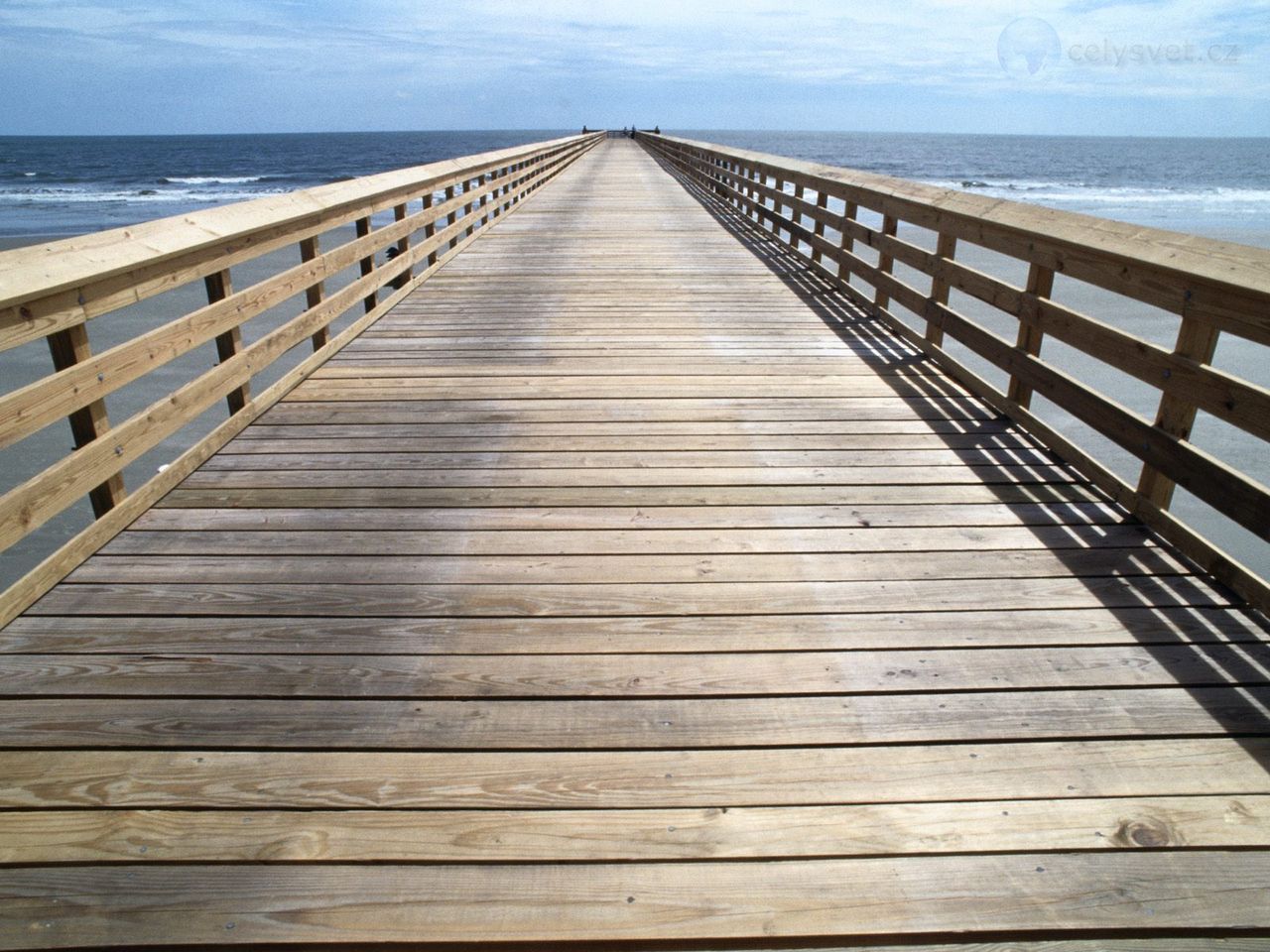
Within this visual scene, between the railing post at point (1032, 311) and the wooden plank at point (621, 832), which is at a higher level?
the railing post at point (1032, 311)

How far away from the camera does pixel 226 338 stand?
3986 millimetres

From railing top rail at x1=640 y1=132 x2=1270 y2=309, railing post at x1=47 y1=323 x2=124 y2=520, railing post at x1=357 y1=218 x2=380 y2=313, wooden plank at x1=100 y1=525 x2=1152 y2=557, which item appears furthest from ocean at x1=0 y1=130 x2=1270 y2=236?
wooden plank at x1=100 y1=525 x2=1152 y2=557

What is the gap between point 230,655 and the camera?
8.01 feet

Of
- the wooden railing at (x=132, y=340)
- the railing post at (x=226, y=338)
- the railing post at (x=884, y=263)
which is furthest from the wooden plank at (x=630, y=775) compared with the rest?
the railing post at (x=884, y=263)

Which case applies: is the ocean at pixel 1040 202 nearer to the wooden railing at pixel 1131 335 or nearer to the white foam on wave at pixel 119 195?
the white foam on wave at pixel 119 195

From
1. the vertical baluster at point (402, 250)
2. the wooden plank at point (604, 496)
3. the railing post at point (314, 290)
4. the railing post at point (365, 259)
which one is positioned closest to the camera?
the wooden plank at point (604, 496)

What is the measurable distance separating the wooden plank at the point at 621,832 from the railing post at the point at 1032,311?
2.64m

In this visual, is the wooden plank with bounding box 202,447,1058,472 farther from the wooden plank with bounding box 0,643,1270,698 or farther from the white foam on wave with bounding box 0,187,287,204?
the white foam on wave with bounding box 0,187,287,204

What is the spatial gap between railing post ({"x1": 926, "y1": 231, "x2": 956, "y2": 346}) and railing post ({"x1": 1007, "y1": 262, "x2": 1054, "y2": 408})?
103 centimetres

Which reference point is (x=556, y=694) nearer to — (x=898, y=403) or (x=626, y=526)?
(x=626, y=526)

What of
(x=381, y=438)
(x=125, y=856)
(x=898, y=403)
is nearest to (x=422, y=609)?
(x=125, y=856)

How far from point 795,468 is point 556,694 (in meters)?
1.86

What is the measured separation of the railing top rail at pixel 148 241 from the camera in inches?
98.0

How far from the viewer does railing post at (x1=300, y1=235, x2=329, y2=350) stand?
16.2ft
